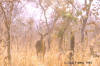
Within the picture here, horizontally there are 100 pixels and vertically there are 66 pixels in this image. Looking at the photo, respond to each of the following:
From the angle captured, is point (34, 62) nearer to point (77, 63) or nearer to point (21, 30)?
point (77, 63)

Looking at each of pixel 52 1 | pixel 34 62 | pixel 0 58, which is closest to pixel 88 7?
pixel 34 62

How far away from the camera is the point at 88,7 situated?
6500 mm

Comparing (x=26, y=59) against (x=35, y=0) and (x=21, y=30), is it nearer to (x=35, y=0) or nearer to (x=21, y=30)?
(x=35, y=0)

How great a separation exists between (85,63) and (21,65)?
1378 mm

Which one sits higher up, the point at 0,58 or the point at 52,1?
the point at 52,1

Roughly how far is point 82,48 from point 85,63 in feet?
0.94

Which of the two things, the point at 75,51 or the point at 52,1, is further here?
the point at 52,1

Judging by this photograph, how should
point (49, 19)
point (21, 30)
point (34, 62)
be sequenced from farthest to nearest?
point (21, 30) → point (49, 19) → point (34, 62)

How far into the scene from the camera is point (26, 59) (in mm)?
4020

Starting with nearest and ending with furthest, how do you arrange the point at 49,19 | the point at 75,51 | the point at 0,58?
the point at 75,51 < the point at 0,58 < the point at 49,19

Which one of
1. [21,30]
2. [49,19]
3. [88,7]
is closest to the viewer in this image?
[88,7]

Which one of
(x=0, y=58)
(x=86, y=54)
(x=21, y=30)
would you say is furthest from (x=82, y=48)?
(x=21, y=30)

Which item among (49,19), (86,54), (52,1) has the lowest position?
(86,54)

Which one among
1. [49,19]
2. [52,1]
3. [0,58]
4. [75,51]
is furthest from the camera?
[49,19]
